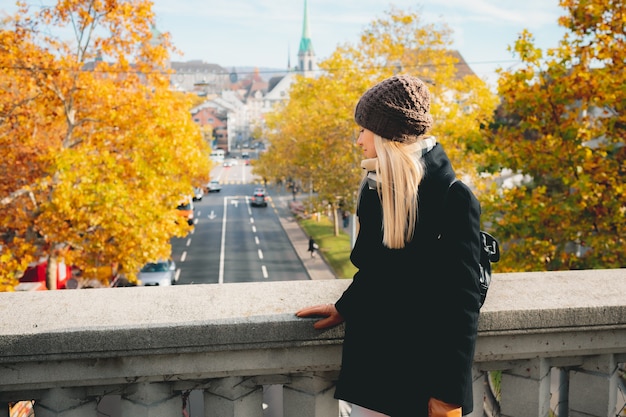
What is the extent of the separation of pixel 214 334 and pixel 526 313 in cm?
135

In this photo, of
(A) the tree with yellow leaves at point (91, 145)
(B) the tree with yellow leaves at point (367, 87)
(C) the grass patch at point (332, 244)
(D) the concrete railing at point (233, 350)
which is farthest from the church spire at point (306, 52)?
(D) the concrete railing at point (233, 350)

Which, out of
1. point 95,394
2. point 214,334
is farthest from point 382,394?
point 95,394

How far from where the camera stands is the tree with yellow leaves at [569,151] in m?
11.1

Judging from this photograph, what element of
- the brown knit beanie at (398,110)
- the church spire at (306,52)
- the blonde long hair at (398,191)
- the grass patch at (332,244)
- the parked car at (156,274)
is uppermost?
the church spire at (306,52)

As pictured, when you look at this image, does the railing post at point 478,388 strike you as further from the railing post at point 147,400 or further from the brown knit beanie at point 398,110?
the railing post at point 147,400

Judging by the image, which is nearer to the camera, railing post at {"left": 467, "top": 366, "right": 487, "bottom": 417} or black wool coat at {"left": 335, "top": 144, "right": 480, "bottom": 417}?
black wool coat at {"left": 335, "top": 144, "right": 480, "bottom": 417}

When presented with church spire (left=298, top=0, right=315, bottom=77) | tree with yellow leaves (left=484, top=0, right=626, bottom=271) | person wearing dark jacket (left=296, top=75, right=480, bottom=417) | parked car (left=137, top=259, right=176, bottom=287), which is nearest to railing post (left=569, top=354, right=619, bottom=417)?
person wearing dark jacket (left=296, top=75, right=480, bottom=417)

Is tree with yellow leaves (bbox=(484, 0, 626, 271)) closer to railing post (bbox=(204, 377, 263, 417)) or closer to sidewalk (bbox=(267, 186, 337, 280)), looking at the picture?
railing post (bbox=(204, 377, 263, 417))

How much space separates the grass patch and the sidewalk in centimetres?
42

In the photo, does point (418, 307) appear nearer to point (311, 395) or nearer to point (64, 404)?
point (311, 395)

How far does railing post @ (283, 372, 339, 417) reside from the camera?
2594 mm

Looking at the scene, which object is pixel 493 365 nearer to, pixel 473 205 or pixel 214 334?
pixel 473 205

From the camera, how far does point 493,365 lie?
2.76 m

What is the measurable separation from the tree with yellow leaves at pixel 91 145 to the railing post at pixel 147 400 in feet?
45.8
